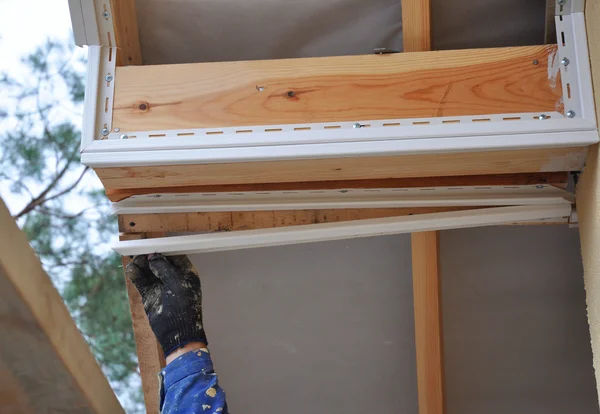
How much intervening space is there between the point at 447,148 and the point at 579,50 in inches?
13.8

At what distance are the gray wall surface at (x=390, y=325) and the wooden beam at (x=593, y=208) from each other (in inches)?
19.8

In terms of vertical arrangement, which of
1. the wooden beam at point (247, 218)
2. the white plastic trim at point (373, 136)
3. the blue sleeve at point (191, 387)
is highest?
the white plastic trim at point (373, 136)

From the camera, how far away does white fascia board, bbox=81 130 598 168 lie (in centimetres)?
135

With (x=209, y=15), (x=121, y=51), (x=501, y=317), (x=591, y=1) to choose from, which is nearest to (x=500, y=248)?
(x=501, y=317)

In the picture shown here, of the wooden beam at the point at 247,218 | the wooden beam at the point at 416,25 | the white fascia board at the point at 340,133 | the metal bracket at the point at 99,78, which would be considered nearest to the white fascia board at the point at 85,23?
the metal bracket at the point at 99,78

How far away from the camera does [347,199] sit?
1.66 meters

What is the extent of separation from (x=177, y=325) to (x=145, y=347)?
0.95 ft

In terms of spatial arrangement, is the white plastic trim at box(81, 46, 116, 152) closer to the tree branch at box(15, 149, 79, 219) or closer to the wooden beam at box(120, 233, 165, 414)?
the wooden beam at box(120, 233, 165, 414)

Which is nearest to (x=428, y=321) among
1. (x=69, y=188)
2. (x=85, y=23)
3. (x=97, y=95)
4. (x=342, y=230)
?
(x=342, y=230)

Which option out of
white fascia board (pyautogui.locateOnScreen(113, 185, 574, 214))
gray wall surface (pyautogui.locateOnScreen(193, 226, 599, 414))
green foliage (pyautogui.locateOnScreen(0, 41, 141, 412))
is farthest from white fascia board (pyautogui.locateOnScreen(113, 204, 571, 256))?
green foliage (pyautogui.locateOnScreen(0, 41, 141, 412))

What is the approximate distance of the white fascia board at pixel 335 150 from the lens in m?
1.35

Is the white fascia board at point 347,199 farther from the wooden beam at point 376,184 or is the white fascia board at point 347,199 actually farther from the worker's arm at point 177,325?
the worker's arm at point 177,325

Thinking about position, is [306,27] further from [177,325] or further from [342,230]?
[177,325]

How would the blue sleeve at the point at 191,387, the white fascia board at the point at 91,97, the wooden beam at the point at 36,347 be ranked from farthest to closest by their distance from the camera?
the blue sleeve at the point at 191,387 → the white fascia board at the point at 91,97 → the wooden beam at the point at 36,347
